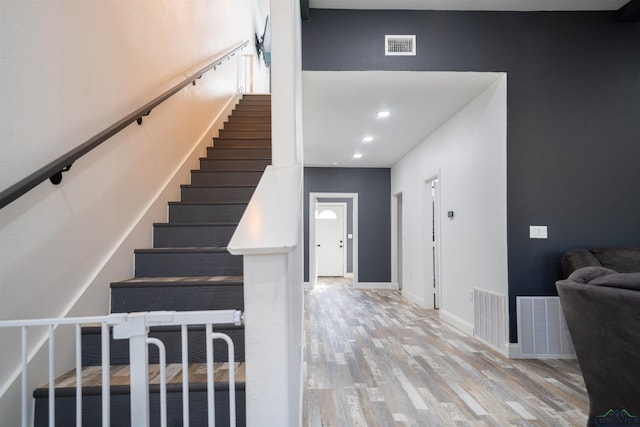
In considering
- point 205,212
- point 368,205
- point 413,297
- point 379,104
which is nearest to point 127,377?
point 205,212

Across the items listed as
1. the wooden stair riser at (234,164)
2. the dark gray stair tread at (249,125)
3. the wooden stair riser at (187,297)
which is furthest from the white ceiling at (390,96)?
the wooden stair riser at (187,297)

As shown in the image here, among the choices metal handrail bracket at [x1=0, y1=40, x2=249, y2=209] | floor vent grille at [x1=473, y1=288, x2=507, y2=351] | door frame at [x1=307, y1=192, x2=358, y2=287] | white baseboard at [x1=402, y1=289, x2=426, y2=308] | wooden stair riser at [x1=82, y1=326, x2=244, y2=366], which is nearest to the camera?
metal handrail bracket at [x1=0, y1=40, x2=249, y2=209]

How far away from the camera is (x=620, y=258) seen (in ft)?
9.58

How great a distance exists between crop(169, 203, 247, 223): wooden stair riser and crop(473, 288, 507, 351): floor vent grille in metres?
2.51

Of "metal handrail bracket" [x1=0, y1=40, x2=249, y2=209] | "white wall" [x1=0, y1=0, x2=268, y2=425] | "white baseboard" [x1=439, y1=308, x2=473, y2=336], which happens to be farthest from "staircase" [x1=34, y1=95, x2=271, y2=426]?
"white baseboard" [x1=439, y1=308, x2=473, y2=336]

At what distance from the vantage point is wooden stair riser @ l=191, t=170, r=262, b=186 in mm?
2875

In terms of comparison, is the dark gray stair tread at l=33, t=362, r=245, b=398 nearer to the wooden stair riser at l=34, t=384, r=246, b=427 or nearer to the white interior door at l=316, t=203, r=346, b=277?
the wooden stair riser at l=34, t=384, r=246, b=427

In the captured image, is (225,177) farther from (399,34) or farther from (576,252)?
(576,252)

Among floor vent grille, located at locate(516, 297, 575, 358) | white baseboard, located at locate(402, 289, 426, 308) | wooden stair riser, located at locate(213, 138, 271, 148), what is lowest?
white baseboard, located at locate(402, 289, 426, 308)

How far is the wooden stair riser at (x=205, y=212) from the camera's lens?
246 cm

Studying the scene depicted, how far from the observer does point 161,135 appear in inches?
99.3

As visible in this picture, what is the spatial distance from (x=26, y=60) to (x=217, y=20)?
3.33 m

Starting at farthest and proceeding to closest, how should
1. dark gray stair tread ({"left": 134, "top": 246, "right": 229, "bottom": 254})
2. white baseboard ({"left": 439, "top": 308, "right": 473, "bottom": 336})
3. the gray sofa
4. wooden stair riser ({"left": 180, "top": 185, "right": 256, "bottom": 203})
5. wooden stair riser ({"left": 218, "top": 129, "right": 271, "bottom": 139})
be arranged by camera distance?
1. white baseboard ({"left": 439, "top": 308, "right": 473, "bottom": 336})
2. wooden stair riser ({"left": 218, "top": 129, "right": 271, "bottom": 139})
3. wooden stair riser ({"left": 180, "top": 185, "right": 256, "bottom": 203})
4. dark gray stair tread ({"left": 134, "top": 246, "right": 229, "bottom": 254})
5. the gray sofa

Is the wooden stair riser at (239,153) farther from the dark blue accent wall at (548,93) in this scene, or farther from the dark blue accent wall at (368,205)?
the dark blue accent wall at (368,205)
